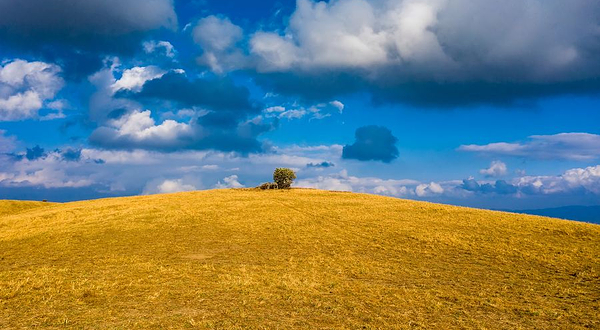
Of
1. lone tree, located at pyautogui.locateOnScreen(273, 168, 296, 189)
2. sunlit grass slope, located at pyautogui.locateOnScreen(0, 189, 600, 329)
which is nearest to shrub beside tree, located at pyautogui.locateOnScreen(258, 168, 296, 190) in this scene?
lone tree, located at pyautogui.locateOnScreen(273, 168, 296, 189)

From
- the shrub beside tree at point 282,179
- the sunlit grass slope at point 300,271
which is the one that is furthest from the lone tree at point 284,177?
the sunlit grass slope at point 300,271

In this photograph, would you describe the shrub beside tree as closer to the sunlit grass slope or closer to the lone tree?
the lone tree

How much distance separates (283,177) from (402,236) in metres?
48.7

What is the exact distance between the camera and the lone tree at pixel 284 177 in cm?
8094

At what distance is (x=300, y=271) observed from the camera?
2492 cm

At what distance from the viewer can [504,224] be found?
37375 millimetres

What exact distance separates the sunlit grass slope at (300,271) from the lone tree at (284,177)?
3539cm

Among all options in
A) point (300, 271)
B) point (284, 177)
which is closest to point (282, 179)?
point (284, 177)

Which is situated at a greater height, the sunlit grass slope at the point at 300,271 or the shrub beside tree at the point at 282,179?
the shrub beside tree at the point at 282,179

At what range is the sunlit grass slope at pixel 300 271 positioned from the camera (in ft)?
57.2

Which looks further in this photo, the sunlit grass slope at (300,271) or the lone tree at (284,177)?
the lone tree at (284,177)

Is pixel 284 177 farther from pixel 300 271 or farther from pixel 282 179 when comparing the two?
Answer: pixel 300 271

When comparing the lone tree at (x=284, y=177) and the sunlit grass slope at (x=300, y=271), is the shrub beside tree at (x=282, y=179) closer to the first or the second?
the lone tree at (x=284, y=177)

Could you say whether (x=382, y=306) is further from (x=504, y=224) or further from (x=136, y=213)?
(x=136, y=213)
